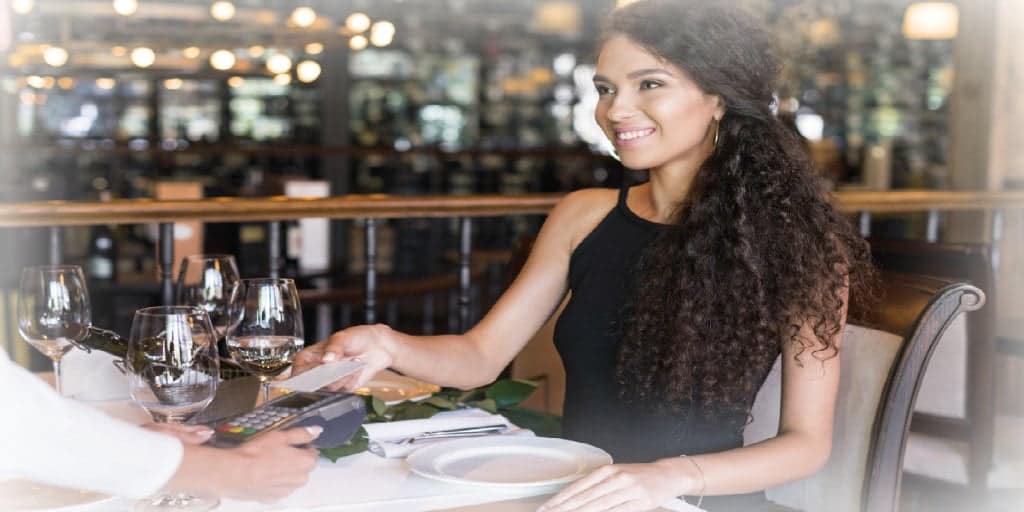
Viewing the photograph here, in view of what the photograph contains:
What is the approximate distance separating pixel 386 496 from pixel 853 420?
2.46 feet

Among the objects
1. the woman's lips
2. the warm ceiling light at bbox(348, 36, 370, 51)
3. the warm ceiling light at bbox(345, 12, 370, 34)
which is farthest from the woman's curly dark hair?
the warm ceiling light at bbox(348, 36, 370, 51)

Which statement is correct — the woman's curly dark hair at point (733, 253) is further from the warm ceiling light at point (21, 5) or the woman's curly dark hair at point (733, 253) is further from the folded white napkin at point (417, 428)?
the warm ceiling light at point (21, 5)

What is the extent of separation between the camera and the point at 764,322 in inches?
63.6

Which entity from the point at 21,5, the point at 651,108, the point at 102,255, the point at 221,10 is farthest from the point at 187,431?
the point at 21,5

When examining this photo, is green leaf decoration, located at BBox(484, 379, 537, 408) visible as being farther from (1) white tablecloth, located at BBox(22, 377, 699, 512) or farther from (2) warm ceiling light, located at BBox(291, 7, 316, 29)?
(2) warm ceiling light, located at BBox(291, 7, 316, 29)

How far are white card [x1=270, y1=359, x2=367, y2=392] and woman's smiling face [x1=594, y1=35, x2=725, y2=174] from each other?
0.58 metres

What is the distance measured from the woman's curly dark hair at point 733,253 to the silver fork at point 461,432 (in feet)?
0.93

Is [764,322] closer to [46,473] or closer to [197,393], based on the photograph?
[197,393]

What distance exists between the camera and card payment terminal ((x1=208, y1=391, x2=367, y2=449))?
1248 millimetres

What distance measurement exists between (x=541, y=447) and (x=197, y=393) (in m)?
0.41

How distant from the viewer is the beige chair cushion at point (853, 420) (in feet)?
5.37

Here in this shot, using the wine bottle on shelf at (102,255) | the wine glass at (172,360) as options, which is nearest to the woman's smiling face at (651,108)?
the wine glass at (172,360)

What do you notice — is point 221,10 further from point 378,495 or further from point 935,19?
point 378,495

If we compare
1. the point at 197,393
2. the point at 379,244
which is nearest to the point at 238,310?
the point at 197,393
